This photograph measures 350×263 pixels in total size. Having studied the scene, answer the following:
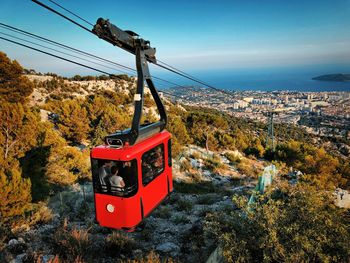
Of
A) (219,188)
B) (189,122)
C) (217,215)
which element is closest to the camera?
(217,215)

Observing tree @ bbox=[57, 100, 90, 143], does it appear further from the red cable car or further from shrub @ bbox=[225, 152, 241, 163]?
the red cable car

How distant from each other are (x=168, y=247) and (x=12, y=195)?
5.06 m

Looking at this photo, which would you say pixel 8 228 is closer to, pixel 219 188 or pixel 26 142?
pixel 26 142

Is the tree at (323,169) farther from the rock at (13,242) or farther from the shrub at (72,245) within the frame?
the rock at (13,242)

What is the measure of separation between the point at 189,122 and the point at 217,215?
20.8 meters

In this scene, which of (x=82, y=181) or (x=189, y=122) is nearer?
(x=82, y=181)

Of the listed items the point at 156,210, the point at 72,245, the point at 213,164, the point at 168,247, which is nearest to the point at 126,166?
the point at 72,245

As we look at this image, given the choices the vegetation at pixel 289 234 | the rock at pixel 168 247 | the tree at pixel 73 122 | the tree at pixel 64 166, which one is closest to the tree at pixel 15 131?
the tree at pixel 64 166

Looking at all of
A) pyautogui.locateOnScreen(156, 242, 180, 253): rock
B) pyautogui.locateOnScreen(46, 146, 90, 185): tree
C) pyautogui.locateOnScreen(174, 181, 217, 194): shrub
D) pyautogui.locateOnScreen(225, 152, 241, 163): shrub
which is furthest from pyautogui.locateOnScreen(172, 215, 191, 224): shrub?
pyautogui.locateOnScreen(225, 152, 241, 163): shrub

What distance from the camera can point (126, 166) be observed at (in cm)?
530

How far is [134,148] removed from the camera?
17.9ft

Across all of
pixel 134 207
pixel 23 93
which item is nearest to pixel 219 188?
pixel 134 207

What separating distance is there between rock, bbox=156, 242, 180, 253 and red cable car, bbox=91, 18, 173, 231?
183cm

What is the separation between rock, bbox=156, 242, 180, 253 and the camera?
281 inches
